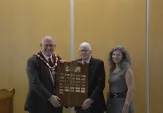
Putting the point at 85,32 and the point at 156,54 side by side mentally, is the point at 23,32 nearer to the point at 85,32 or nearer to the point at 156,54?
the point at 85,32

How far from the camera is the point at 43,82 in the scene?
118 inches

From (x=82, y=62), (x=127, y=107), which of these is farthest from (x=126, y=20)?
(x=127, y=107)

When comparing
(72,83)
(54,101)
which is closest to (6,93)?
(54,101)

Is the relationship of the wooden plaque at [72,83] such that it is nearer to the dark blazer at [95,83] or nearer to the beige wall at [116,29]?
the dark blazer at [95,83]

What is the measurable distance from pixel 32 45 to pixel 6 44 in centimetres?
42

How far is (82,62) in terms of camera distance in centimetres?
304

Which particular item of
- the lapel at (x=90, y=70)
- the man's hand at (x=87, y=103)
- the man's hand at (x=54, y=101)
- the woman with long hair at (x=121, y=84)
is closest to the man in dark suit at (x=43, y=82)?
the man's hand at (x=54, y=101)

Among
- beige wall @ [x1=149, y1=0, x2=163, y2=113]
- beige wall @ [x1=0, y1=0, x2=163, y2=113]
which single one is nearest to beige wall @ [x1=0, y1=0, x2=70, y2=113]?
beige wall @ [x1=0, y1=0, x2=163, y2=113]

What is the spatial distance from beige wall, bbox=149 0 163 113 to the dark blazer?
3.87 feet

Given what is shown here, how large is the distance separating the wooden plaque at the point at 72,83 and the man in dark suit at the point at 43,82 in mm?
75

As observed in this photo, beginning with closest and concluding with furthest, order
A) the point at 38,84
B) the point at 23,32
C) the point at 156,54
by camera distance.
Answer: the point at 38,84 → the point at 156,54 → the point at 23,32

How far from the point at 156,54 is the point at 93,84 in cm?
139

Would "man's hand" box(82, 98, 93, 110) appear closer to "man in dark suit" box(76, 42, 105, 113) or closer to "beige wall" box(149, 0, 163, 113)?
"man in dark suit" box(76, 42, 105, 113)

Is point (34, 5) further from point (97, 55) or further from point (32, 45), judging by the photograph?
point (97, 55)
